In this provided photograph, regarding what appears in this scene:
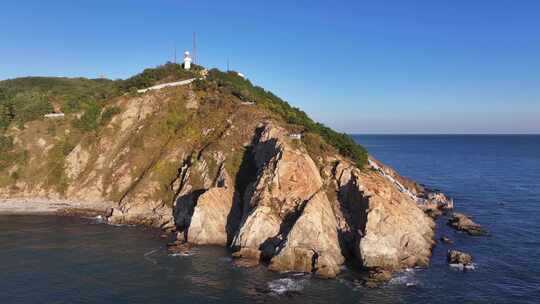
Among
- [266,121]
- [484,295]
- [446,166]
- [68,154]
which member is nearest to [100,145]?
[68,154]

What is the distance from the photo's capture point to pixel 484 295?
43.2 meters

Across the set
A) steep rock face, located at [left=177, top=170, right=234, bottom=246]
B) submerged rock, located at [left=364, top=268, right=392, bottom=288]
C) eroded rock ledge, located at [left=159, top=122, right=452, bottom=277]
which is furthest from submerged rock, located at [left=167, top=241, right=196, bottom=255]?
submerged rock, located at [left=364, top=268, right=392, bottom=288]

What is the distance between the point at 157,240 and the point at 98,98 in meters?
58.6

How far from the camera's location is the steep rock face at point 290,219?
50.9 meters

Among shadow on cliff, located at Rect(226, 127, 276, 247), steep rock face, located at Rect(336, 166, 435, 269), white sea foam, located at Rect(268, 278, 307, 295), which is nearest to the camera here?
white sea foam, located at Rect(268, 278, 307, 295)

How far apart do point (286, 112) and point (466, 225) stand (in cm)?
4548

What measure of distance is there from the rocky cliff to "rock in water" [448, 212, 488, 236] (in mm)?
5467

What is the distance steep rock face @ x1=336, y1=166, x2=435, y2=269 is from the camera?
5159 cm

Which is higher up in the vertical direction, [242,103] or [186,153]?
[242,103]

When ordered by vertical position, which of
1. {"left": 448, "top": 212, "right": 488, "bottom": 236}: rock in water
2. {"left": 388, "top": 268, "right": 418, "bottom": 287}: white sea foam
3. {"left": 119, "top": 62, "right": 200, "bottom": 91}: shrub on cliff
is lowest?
{"left": 388, "top": 268, "right": 418, "bottom": 287}: white sea foam

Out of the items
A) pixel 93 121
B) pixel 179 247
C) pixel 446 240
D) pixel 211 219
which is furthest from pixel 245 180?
pixel 93 121

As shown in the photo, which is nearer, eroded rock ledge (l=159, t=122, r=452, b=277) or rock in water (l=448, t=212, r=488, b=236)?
eroded rock ledge (l=159, t=122, r=452, b=277)

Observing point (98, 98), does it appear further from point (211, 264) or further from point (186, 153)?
point (211, 264)

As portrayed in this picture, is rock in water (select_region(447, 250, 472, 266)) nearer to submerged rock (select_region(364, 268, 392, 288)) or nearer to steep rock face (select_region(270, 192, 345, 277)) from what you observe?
submerged rock (select_region(364, 268, 392, 288))
